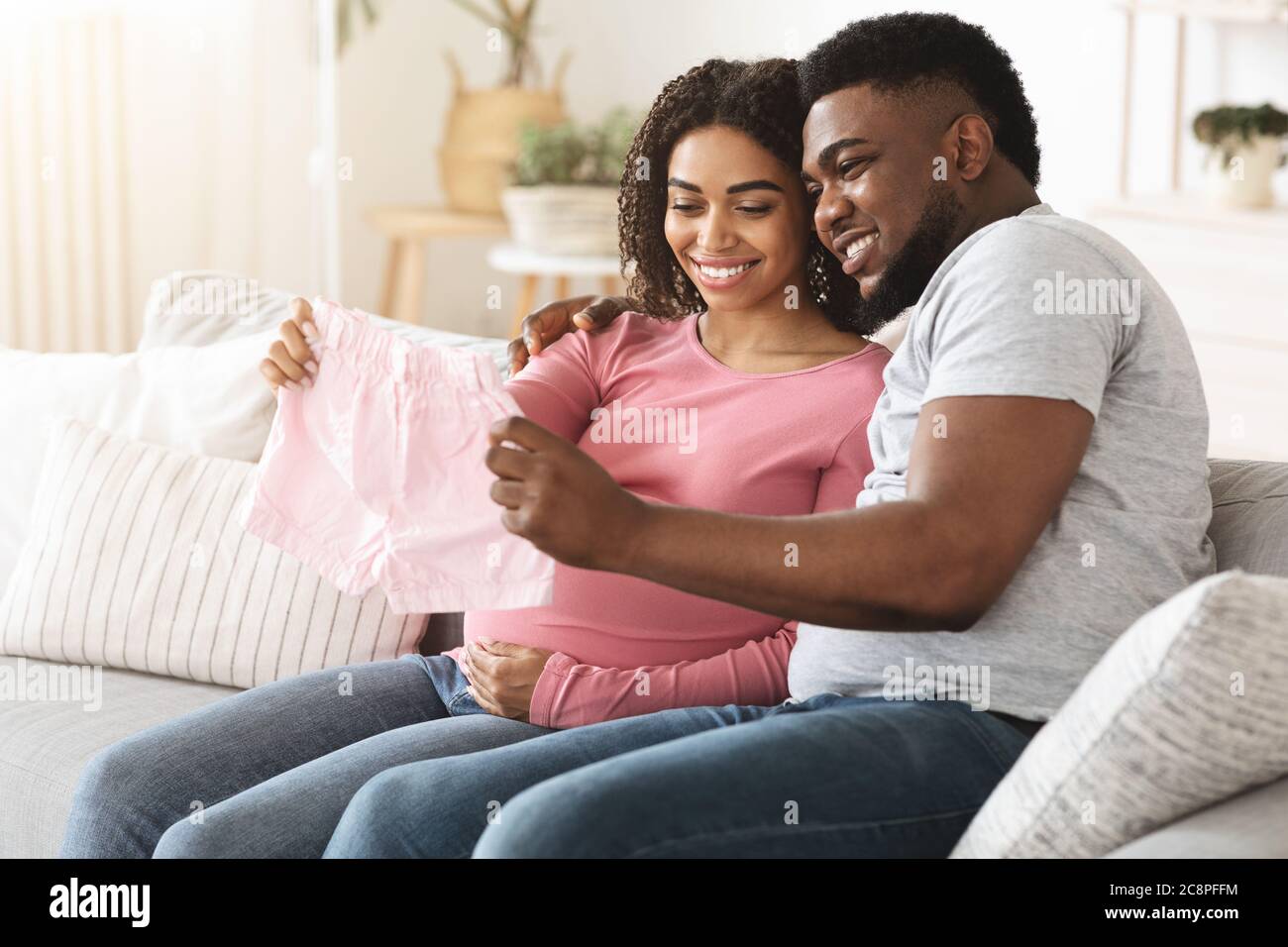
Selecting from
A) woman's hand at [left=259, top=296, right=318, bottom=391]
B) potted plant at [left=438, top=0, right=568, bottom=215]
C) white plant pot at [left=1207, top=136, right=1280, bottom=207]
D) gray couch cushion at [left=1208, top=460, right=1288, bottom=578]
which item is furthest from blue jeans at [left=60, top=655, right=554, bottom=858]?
potted plant at [left=438, top=0, right=568, bottom=215]

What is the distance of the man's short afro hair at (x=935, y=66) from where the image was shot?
1391 millimetres

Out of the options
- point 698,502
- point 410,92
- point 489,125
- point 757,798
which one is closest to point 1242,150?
point 489,125

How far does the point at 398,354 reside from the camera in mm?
1446

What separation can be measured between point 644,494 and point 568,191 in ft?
7.90

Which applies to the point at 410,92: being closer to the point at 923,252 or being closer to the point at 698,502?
the point at 698,502

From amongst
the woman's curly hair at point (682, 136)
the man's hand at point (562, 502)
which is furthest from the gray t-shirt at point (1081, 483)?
the woman's curly hair at point (682, 136)

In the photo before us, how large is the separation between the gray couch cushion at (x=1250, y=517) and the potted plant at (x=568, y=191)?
97.9 inches

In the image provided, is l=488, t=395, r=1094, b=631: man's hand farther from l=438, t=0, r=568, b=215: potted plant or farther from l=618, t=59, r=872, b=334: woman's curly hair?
l=438, t=0, r=568, b=215: potted plant

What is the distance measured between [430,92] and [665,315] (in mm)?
3363

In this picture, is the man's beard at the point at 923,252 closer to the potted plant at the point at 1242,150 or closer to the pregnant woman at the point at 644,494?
the pregnant woman at the point at 644,494

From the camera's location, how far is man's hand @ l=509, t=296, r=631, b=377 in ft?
5.66

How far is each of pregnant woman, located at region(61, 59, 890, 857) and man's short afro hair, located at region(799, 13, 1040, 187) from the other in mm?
170
